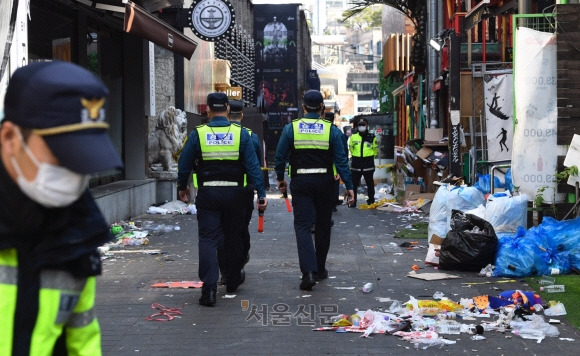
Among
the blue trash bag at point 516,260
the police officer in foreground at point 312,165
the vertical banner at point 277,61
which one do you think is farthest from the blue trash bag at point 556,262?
the vertical banner at point 277,61

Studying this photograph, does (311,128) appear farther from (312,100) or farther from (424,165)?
(424,165)

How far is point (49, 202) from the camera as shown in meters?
2.54

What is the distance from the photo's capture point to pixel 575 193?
1084 centimetres

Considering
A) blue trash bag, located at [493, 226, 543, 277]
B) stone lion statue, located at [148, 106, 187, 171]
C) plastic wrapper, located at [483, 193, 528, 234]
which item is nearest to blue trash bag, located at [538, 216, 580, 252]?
blue trash bag, located at [493, 226, 543, 277]

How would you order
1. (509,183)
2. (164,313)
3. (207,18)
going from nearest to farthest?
(164,313) < (509,183) < (207,18)

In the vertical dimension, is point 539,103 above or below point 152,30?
below

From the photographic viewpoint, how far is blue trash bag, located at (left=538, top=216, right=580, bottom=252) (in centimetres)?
973

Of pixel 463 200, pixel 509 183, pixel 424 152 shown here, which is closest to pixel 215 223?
pixel 463 200

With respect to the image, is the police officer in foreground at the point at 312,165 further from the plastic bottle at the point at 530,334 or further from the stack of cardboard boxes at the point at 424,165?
the stack of cardboard boxes at the point at 424,165

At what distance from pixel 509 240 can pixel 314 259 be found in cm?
224

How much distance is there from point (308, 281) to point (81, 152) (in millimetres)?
6540

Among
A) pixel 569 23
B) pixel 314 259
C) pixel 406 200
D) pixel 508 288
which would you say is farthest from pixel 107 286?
pixel 406 200

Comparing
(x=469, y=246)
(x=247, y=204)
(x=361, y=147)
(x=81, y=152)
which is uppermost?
(x=361, y=147)

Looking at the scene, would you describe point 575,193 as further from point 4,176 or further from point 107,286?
point 4,176
